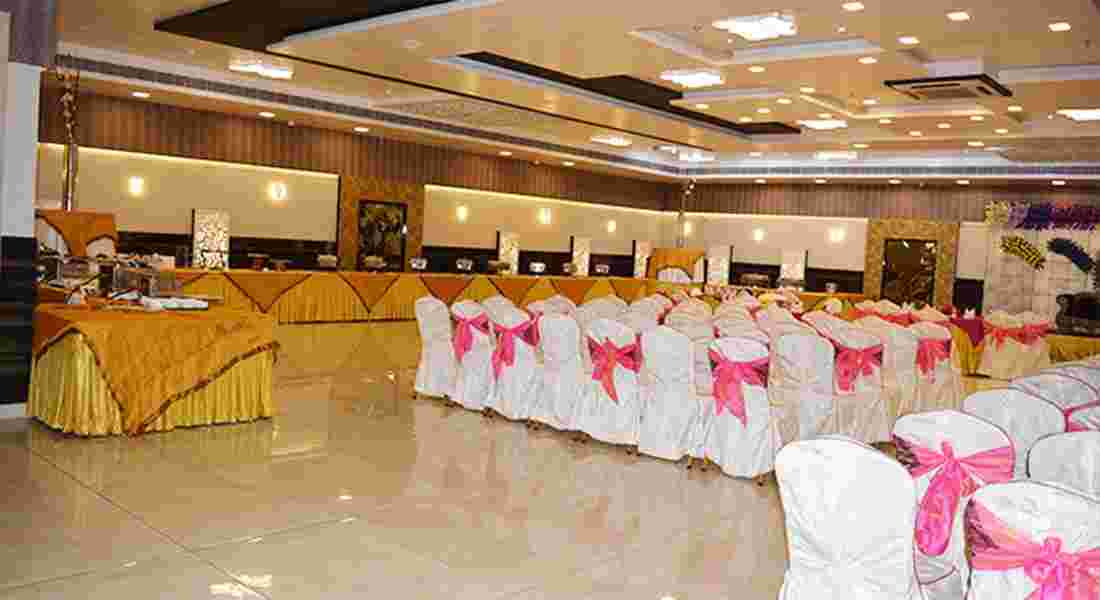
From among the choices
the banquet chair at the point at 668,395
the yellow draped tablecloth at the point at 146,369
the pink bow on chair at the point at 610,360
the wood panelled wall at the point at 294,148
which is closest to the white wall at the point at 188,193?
the wood panelled wall at the point at 294,148

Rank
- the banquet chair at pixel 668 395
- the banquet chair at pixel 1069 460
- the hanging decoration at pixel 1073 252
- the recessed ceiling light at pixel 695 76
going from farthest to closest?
the hanging decoration at pixel 1073 252
the recessed ceiling light at pixel 695 76
the banquet chair at pixel 668 395
the banquet chair at pixel 1069 460

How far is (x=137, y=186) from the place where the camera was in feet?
56.7

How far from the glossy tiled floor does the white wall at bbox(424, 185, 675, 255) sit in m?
14.1

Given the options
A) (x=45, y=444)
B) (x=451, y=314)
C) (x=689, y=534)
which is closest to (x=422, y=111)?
(x=451, y=314)

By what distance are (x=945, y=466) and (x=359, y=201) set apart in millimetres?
17321

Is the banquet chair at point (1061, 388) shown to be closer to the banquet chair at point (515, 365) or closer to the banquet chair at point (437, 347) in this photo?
the banquet chair at point (515, 365)

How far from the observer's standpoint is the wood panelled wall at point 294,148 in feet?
53.9

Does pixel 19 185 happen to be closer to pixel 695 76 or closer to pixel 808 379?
pixel 808 379

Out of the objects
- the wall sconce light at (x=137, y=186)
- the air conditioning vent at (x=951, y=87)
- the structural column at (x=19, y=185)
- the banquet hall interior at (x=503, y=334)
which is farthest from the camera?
the wall sconce light at (x=137, y=186)

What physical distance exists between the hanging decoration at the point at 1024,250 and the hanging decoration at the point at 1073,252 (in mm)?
351

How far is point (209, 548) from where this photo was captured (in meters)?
5.21

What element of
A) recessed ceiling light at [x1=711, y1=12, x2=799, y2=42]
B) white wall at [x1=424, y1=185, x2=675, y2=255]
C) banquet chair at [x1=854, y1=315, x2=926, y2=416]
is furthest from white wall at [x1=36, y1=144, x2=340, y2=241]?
banquet chair at [x1=854, y1=315, x2=926, y2=416]

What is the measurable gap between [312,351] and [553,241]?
13040 mm

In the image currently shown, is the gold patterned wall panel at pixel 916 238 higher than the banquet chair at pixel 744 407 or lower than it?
higher
